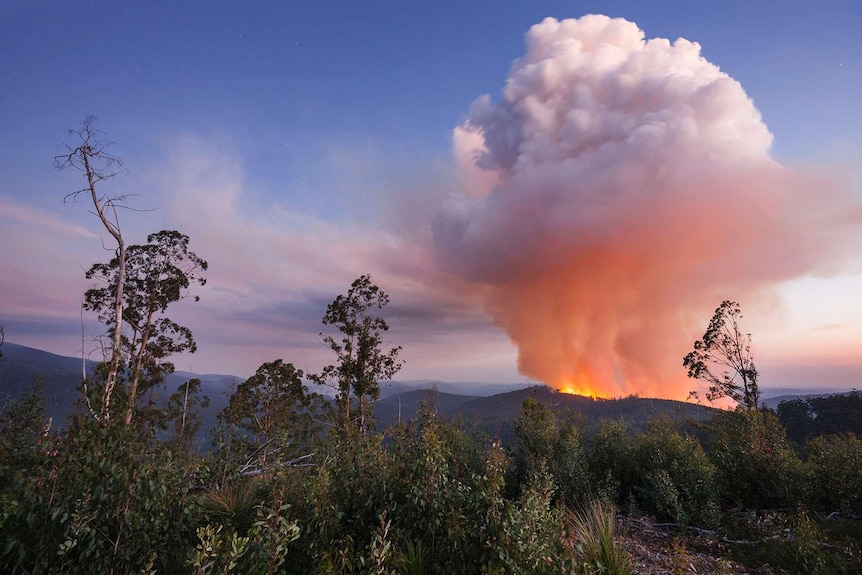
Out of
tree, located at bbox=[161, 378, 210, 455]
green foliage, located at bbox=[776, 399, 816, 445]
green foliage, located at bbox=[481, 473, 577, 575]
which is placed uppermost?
green foliage, located at bbox=[481, 473, 577, 575]

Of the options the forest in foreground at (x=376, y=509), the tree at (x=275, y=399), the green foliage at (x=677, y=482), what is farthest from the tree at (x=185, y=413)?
the green foliage at (x=677, y=482)

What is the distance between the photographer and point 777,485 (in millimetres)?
13289

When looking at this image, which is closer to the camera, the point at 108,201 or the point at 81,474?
the point at 81,474

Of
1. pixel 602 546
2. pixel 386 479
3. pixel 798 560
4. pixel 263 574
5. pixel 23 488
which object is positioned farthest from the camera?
pixel 798 560

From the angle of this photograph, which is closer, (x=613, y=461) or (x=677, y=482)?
(x=677, y=482)

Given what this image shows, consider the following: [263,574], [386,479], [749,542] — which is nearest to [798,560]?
[749,542]

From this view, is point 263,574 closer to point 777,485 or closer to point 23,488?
point 23,488

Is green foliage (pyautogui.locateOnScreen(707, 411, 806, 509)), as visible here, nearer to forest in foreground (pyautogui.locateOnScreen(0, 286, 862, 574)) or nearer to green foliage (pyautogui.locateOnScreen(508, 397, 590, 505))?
forest in foreground (pyautogui.locateOnScreen(0, 286, 862, 574))

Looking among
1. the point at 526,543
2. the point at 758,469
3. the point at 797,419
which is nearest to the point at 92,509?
the point at 526,543

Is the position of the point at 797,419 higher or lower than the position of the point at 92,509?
lower

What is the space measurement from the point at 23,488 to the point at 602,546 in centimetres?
821

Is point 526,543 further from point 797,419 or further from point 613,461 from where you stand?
point 797,419

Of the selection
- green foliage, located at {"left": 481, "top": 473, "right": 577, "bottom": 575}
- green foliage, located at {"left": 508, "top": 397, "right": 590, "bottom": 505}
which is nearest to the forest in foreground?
green foliage, located at {"left": 481, "top": 473, "right": 577, "bottom": 575}

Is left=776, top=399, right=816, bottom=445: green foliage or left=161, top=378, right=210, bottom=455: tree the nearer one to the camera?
left=161, top=378, right=210, bottom=455: tree
